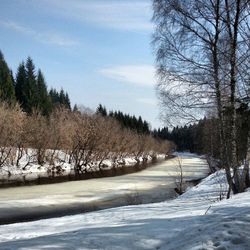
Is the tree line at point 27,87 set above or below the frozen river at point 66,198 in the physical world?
above

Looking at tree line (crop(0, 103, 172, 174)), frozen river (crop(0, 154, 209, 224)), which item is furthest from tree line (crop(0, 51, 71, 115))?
frozen river (crop(0, 154, 209, 224))

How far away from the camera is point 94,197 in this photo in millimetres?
26500

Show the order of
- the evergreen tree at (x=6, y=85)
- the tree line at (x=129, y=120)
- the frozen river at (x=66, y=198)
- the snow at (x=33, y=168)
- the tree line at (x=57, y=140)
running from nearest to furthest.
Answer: the frozen river at (x=66, y=198), the snow at (x=33, y=168), the tree line at (x=57, y=140), the evergreen tree at (x=6, y=85), the tree line at (x=129, y=120)

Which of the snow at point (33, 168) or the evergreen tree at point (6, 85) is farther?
the evergreen tree at point (6, 85)

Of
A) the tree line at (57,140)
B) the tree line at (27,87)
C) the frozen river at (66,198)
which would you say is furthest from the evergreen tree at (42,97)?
the frozen river at (66,198)

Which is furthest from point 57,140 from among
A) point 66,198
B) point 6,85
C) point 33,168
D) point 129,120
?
point 129,120

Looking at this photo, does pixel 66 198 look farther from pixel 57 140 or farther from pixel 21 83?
pixel 21 83

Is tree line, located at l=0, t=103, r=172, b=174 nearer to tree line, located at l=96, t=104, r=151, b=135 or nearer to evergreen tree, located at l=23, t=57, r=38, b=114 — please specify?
evergreen tree, located at l=23, t=57, r=38, b=114

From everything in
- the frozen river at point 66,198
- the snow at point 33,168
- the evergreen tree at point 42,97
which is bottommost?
the frozen river at point 66,198

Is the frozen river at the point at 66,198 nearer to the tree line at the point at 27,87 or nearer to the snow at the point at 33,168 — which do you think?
the snow at the point at 33,168

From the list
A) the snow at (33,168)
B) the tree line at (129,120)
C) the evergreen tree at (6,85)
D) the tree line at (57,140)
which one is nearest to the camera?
the snow at (33,168)

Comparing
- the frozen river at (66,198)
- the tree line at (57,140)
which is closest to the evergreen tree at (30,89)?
the tree line at (57,140)

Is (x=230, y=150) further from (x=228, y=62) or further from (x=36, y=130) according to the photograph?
(x=36, y=130)

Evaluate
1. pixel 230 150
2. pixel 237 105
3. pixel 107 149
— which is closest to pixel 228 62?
pixel 237 105
